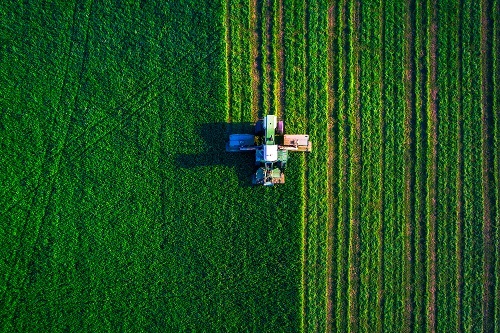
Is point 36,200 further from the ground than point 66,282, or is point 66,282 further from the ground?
point 36,200

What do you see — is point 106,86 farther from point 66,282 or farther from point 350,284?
point 350,284

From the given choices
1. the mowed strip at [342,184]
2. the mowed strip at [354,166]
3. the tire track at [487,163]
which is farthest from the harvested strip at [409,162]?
the tire track at [487,163]

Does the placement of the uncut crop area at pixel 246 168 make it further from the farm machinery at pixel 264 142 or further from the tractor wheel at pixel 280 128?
the tractor wheel at pixel 280 128

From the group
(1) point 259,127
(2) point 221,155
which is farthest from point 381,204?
(2) point 221,155

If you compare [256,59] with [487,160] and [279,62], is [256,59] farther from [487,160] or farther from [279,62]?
[487,160]

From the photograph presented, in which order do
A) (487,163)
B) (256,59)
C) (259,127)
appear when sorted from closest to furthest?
(259,127)
(256,59)
(487,163)

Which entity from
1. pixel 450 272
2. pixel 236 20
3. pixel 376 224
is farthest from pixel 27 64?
pixel 450 272
